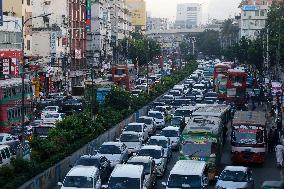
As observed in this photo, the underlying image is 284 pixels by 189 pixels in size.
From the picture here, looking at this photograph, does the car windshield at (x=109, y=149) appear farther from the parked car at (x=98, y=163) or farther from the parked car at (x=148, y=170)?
the parked car at (x=148, y=170)

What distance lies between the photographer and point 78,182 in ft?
81.7

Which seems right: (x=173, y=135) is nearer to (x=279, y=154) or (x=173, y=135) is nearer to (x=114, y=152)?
(x=114, y=152)

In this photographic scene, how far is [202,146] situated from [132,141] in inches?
306

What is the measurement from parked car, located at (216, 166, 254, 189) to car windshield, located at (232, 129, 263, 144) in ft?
22.0

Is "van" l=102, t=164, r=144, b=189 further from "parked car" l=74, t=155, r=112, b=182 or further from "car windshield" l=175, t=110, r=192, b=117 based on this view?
"car windshield" l=175, t=110, r=192, b=117

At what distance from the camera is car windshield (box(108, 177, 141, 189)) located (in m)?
24.5

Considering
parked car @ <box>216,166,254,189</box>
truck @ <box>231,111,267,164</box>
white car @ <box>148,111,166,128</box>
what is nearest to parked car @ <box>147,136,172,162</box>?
truck @ <box>231,111,267,164</box>

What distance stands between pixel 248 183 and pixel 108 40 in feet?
324

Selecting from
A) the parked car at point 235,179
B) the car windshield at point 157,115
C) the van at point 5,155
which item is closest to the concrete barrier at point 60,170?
the van at point 5,155

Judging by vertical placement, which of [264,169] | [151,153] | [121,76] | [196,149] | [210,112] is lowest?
[264,169]

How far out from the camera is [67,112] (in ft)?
181

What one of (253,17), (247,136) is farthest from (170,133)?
(253,17)

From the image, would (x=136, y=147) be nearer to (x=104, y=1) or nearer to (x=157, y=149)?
(x=157, y=149)

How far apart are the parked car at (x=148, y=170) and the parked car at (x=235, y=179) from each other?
2.83m
